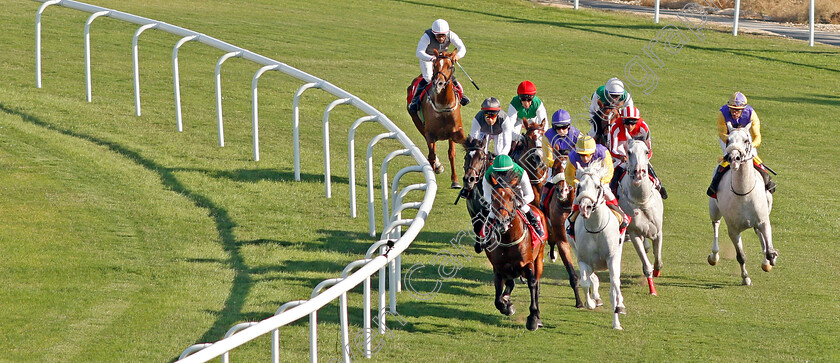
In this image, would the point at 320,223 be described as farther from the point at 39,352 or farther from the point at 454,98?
the point at 39,352

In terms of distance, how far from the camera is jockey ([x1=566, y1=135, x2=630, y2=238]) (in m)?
9.62

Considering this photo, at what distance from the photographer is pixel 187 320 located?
909cm

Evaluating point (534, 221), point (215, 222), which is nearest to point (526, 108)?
point (534, 221)

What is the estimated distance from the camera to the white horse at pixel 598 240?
8992 millimetres

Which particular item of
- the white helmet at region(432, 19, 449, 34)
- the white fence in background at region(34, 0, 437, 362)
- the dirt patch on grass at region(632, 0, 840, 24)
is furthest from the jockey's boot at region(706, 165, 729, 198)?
the dirt patch on grass at region(632, 0, 840, 24)

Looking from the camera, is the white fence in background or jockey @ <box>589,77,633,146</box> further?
jockey @ <box>589,77,633,146</box>

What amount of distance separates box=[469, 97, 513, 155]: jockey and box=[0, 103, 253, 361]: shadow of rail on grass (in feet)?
10.2

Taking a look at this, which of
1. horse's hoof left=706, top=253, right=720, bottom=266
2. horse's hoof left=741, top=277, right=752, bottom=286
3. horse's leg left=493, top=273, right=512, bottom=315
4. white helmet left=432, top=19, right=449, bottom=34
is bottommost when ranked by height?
horse's hoof left=741, top=277, right=752, bottom=286

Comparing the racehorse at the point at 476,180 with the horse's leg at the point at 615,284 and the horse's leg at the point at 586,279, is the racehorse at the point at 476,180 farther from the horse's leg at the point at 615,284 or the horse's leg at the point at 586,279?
the horse's leg at the point at 615,284

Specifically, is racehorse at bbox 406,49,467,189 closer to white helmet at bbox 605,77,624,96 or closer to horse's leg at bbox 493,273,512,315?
white helmet at bbox 605,77,624,96

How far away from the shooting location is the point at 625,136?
35.9ft

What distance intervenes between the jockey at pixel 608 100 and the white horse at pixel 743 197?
1.38 metres

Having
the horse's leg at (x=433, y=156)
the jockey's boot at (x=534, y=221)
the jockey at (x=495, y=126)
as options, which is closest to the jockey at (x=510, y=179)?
the jockey's boot at (x=534, y=221)

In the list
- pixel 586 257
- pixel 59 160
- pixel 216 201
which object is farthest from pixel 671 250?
pixel 59 160
